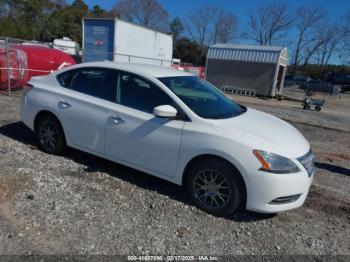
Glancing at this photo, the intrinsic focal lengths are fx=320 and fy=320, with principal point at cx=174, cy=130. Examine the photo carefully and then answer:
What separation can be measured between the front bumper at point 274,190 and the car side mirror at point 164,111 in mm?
1088

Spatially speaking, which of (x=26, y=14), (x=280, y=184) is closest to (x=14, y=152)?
(x=280, y=184)

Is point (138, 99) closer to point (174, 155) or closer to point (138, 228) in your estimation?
point (174, 155)

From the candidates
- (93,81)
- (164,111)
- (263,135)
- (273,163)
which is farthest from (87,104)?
(273,163)

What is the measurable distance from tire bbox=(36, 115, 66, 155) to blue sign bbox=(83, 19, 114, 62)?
11.6 metres

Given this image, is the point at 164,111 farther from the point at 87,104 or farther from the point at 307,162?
the point at 307,162

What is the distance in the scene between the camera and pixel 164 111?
3.67 meters

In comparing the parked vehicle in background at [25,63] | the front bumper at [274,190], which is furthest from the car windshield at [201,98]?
the parked vehicle in background at [25,63]

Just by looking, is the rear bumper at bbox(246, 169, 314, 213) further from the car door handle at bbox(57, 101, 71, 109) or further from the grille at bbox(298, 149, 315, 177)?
the car door handle at bbox(57, 101, 71, 109)

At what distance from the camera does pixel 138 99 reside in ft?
13.7

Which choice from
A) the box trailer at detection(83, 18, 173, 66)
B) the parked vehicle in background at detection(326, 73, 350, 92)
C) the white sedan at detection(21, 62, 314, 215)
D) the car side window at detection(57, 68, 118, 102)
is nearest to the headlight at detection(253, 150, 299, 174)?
the white sedan at detection(21, 62, 314, 215)

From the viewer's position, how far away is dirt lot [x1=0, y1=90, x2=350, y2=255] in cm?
309

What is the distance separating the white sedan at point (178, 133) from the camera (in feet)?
11.3

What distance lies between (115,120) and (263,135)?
1.89 m

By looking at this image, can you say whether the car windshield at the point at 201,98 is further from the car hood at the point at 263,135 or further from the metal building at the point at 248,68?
the metal building at the point at 248,68
